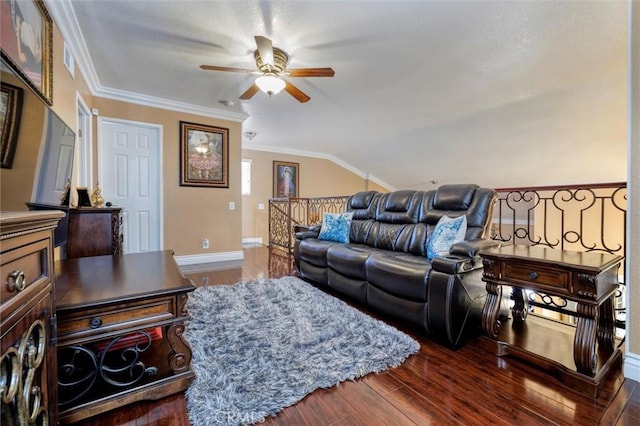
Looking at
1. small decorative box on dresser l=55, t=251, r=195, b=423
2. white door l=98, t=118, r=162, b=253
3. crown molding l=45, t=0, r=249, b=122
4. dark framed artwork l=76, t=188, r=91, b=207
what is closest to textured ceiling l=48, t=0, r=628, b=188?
crown molding l=45, t=0, r=249, b=122

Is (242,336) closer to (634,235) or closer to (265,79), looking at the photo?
(265,79)

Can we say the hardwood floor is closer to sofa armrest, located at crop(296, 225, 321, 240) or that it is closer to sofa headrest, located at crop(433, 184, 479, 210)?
sofa headrest, located at crop(433, 184, 479, 210)

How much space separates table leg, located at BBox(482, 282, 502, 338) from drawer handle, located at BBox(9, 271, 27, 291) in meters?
2.20

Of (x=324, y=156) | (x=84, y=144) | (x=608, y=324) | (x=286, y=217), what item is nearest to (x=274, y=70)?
(x=84, y=144)

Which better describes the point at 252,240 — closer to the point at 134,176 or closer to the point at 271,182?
the point at 271,182

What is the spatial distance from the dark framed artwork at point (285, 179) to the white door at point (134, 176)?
10.4ft

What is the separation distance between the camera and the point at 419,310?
6.54ft

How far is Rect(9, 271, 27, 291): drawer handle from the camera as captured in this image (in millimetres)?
708

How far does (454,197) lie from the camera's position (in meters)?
2.59

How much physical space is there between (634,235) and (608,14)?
184 cm

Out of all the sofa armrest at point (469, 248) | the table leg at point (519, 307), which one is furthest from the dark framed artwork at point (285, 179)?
the table leg at point (519, 307)

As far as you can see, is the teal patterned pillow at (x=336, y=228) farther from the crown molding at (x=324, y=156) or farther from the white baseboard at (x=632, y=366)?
the crown molding at (x=324, y=156)

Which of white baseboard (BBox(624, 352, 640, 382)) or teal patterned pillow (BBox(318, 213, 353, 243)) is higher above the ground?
teal patterned pillow (BBox(318, 213, 353, 243))

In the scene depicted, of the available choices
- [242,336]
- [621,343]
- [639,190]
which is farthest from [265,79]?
[621,343]
